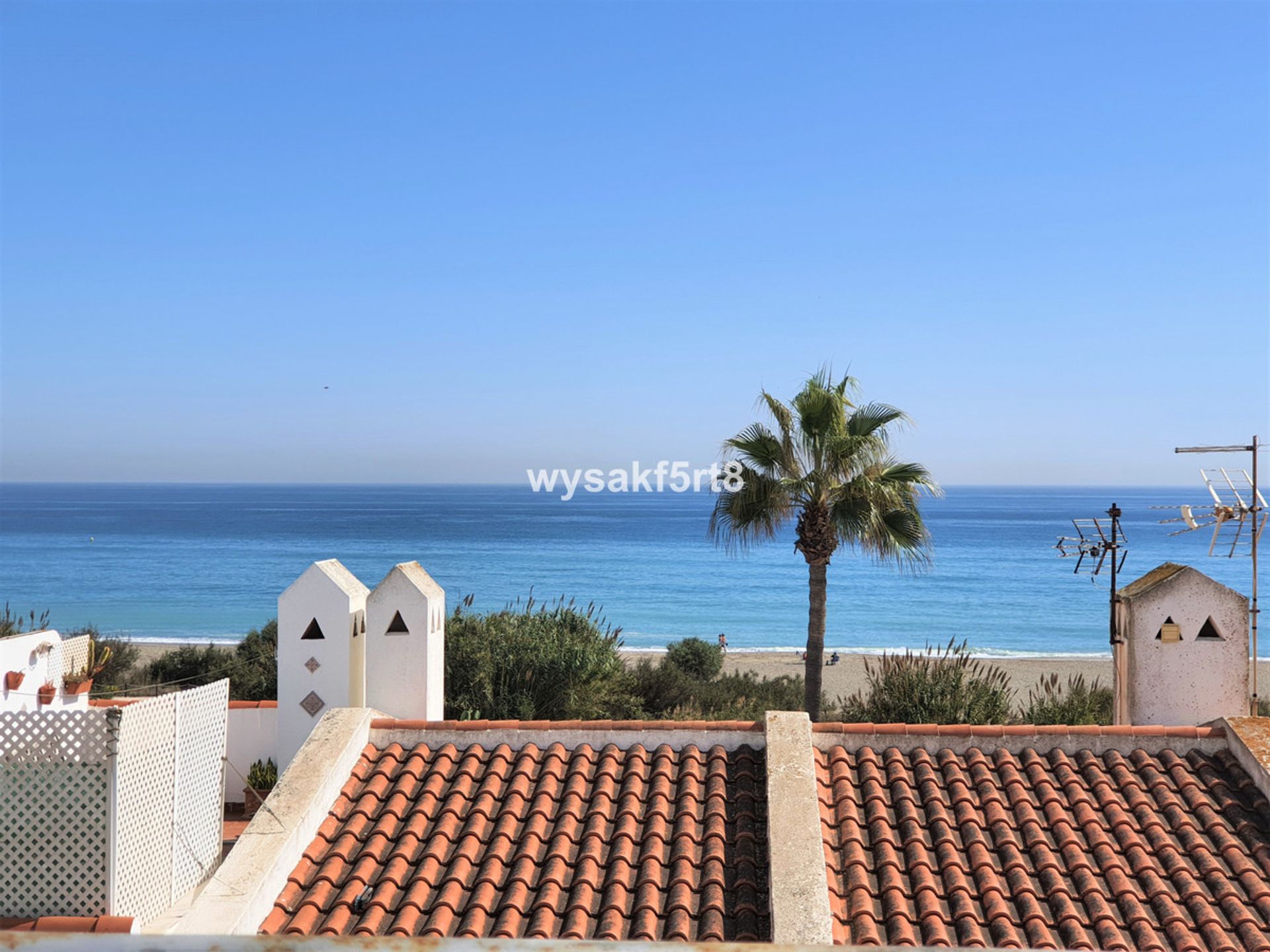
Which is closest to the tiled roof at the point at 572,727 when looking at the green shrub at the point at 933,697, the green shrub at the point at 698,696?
the green shrub at the point at 933,697

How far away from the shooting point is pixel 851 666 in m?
42.2

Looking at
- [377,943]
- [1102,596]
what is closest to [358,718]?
[377,943]

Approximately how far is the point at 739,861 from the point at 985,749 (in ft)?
8.11

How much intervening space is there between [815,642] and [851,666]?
2715cm

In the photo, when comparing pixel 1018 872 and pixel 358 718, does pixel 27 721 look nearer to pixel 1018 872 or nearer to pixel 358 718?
pixel 358 718

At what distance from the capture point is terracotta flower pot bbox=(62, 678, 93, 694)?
11.4m

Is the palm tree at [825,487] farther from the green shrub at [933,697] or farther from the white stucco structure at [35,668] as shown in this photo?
the white stucco structure at [35,668]

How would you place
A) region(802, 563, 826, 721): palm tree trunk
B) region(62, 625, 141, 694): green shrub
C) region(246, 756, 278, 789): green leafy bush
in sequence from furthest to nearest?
region(62, 625, 141, 694): green shrub
region(802, 563, 826, 721): palm tree trunk
region(246, 756, 278, 789): green leafy bush

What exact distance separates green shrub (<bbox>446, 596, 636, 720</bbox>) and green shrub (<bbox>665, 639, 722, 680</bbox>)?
42.4 feet

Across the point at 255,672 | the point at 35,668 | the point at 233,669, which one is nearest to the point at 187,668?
the point at 233,669

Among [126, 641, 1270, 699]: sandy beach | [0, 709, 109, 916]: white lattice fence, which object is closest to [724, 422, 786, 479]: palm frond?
[0, 709, 109, 916]: white lattice fence

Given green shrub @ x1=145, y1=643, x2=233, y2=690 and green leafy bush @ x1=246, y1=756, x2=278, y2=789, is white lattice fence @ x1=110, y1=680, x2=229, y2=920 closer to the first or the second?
green leafy bush @ x1=246, y1=756, x2=278, y2=789

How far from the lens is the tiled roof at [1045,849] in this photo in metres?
5.69

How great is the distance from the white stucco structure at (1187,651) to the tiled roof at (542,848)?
3.71 m
